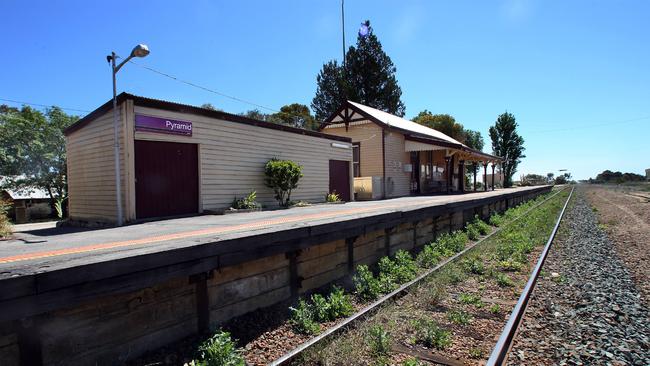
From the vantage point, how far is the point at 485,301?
5.68 meters

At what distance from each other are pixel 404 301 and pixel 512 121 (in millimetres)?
63179

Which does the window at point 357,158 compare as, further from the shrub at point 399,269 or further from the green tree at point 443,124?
the green tree at point 443,124

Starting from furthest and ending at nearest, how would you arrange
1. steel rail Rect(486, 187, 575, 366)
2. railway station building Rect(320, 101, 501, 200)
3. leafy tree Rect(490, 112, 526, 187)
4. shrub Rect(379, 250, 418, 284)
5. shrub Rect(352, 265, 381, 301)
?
1. leafy tree Rect(490, 112, 526, 187)
2. railway station building Rect(320, 101, 501, 200)
3. shrub Rect(379, 250, 418, 284)
4. shrub Rect(352, 265, 381, 301)
5. steel rail Rect(486, 187, 575, 366)

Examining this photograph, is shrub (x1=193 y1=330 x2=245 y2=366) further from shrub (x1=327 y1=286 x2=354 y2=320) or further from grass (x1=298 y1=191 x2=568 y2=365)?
shrub (x1=327 y1=286 x2=354 y2=320)

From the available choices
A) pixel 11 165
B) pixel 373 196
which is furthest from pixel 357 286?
pixel 11 165

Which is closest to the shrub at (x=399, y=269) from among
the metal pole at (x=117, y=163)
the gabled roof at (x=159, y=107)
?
the metal pole at (x=117, y=163)

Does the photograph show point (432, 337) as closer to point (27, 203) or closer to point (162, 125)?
point (162, 125)

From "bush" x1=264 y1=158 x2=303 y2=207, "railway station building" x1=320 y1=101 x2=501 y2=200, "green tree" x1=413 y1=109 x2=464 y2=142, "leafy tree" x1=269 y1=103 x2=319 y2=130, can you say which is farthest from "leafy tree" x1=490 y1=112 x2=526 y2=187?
"bush" x1=264 y1=158 x2=303 y2=207

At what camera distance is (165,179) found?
394 inches

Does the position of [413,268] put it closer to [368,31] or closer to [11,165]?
[11,165]

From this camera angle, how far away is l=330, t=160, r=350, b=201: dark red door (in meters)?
16.9

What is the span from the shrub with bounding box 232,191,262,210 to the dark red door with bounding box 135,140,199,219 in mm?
1218

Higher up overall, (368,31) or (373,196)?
(368,31)

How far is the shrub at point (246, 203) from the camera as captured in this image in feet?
37.9
